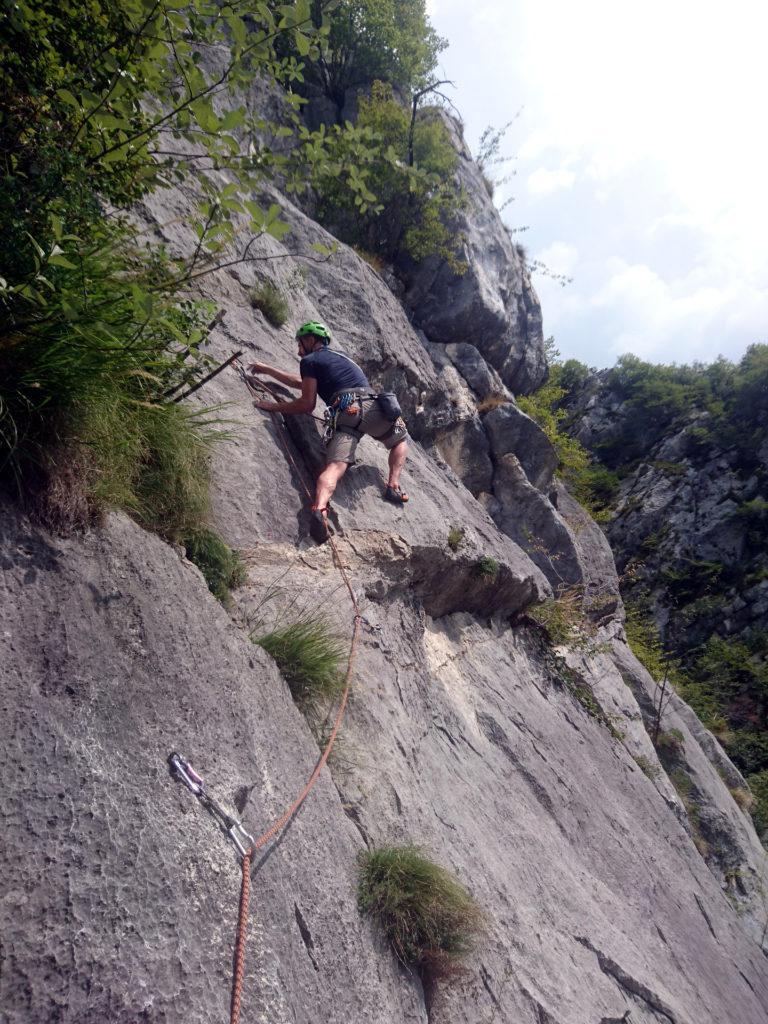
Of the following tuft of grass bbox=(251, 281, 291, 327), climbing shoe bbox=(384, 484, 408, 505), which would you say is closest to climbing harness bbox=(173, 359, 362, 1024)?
climbing shoe bbox=(384, 484, 408, 505)

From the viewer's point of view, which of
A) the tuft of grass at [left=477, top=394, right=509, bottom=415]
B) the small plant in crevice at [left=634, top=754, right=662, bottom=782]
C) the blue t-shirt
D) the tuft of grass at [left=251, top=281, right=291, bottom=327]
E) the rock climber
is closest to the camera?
the rock climber

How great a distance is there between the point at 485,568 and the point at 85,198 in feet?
16.9

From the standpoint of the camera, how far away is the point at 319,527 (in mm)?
5156

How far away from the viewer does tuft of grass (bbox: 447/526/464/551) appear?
6.54 meters

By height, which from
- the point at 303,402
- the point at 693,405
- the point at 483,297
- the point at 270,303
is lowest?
the point at 303,402

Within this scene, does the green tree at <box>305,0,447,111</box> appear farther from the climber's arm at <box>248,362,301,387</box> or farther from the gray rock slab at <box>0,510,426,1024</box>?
the gray rock slab at <box>0,510,426,1024</box>

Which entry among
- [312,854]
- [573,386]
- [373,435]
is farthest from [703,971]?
[573,386]

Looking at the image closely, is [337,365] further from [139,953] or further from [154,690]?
[139,953]

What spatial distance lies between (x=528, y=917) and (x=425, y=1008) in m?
1.33

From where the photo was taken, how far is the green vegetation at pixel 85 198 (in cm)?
238

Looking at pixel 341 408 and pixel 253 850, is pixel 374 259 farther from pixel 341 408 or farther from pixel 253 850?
pixel 253 850

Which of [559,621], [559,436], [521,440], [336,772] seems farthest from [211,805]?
[559,436]

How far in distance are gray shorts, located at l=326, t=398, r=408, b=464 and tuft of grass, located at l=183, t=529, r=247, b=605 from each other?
1919mm

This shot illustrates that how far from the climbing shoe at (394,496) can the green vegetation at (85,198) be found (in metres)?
3.37
